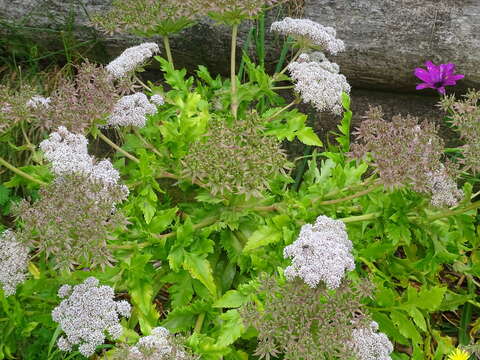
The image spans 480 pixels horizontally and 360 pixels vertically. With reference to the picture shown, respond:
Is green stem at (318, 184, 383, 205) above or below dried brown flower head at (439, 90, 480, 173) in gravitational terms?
below

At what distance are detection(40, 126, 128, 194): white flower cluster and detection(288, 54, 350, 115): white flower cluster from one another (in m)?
1.38

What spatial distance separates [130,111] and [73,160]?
610mm

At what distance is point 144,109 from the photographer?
10.5 feet

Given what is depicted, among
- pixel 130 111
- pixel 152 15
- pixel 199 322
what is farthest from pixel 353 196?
pixel 152 15

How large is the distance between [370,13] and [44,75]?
8.73 ft

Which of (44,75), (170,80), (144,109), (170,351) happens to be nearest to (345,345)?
(170,351)

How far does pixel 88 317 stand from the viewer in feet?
8.39

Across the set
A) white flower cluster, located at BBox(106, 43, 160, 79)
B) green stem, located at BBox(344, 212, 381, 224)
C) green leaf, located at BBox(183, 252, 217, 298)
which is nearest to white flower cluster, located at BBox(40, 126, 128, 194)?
green leaf, located at BBox(183, 252, 217, 298)

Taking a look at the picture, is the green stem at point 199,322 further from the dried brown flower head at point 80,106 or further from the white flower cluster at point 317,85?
the white flower cluster at point 317,85

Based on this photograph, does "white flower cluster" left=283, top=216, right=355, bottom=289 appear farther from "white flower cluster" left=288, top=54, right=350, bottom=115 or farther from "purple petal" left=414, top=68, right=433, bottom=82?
"purple petal" left=414, top=68, right=433, bottom=82

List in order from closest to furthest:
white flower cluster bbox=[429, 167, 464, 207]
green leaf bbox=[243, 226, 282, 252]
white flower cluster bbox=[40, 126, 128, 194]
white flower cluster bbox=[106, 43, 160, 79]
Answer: white flower cluster bbox=[40, 126, 128, 194]
white flower cluster bbox=[429, 167, 464, 207]
green leaf bbox=[243, 226, 282, 252]
white flower cluster bbox=[106, 43, 160, 79]

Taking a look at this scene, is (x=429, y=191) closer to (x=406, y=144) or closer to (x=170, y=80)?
(x=406, y=144)

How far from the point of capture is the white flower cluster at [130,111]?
3.16 metres

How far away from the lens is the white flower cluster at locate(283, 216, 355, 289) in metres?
Answer: 2.38
